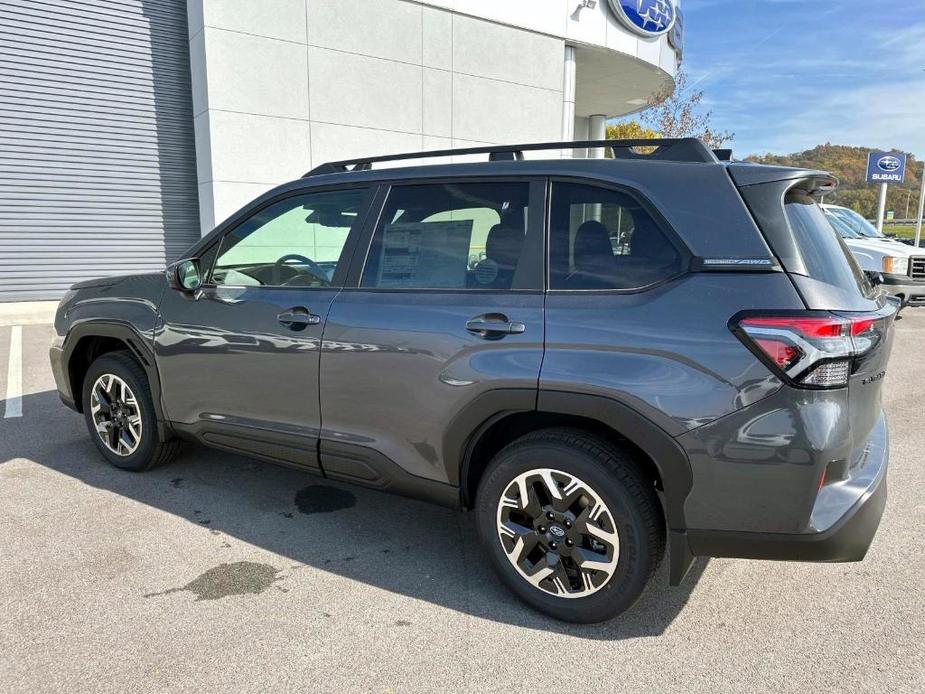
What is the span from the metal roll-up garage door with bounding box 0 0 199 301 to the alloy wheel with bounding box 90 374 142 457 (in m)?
8.85

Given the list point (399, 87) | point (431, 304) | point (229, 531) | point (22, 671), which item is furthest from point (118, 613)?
point (399, 87)

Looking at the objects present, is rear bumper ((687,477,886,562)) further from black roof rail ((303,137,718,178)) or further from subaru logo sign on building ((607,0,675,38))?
subaru logo sign on building ((607,0,675,38))

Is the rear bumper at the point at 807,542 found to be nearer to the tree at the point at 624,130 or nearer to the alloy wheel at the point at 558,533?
the alloy wheel at the point at 558,533

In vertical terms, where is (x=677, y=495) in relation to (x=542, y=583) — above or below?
above

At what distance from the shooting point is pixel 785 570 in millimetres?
3004

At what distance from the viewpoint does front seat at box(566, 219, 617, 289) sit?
249cm

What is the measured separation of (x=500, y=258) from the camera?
272 centimetres

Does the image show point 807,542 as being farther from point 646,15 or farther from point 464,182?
point 646,15

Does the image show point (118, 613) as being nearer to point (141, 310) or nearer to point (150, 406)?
point (150, 406)

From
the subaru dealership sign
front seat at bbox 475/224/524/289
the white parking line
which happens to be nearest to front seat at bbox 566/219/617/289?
front seat at bbox 475/224/524/289

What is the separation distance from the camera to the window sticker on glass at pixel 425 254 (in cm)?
285

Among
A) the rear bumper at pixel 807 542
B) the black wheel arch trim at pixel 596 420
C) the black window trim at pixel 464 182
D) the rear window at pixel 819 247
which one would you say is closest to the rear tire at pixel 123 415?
the black window trim at pixel 464 182

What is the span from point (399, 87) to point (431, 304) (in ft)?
36.2

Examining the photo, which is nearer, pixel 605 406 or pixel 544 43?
pixel 605 406
